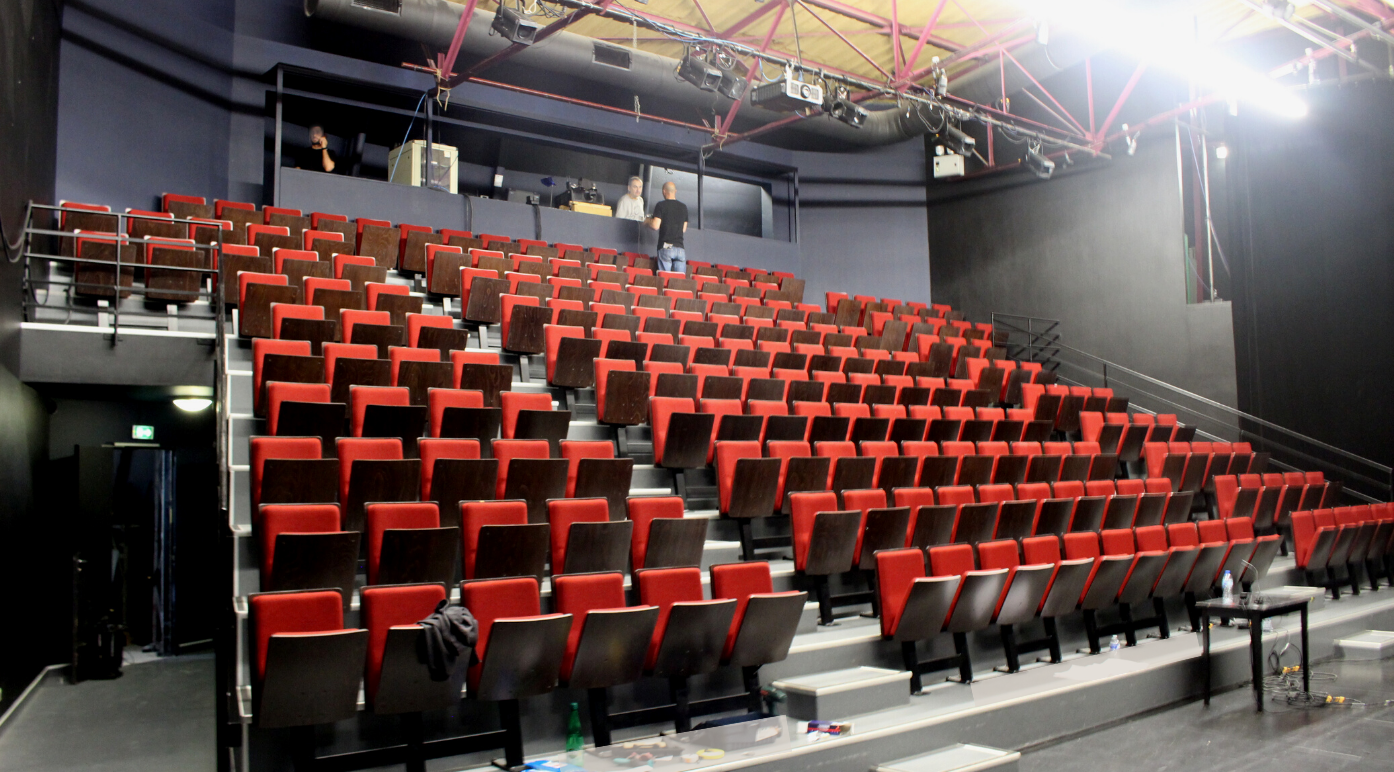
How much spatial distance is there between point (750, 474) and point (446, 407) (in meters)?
0.69

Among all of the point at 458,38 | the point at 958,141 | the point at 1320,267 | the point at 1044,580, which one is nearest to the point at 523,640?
the point at 1044,580

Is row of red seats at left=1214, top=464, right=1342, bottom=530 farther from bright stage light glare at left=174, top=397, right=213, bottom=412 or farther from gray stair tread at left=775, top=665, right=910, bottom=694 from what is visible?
bright stage light glare at left=174, top=397, right=213, bottom=412

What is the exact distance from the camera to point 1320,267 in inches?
173

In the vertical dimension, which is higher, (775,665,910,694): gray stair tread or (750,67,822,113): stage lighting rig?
(750,67,822,113): stage lighting rig

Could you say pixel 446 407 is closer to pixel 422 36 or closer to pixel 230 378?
pixel 230 378

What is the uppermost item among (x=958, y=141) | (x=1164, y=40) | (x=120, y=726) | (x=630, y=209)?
(x=958, y=141)

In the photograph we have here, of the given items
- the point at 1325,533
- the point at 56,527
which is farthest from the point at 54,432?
the point at 1325,533

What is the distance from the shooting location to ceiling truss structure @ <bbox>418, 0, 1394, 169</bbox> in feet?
12.7

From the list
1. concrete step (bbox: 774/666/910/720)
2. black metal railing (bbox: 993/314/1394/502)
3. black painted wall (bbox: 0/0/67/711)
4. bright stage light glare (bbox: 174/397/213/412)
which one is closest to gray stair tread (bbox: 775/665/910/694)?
concrete step (bbox: 774/666/910/720)

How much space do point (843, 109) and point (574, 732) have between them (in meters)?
3.25

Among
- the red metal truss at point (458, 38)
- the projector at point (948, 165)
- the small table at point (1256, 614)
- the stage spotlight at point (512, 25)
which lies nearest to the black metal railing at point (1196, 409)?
the projector at point (948, 165)

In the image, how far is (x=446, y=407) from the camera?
2.21 meters

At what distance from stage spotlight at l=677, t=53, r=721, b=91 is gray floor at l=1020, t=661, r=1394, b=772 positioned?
2.79 m

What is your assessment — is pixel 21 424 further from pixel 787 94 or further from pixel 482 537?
pixel 787 94
